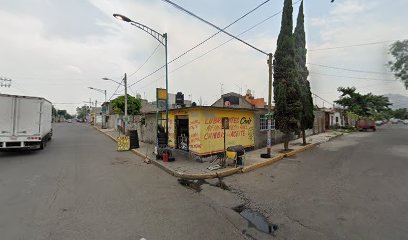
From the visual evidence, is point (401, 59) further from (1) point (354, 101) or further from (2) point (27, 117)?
(2) point (27, 117)

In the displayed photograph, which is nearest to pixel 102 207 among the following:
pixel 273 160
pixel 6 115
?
pixel 273 160

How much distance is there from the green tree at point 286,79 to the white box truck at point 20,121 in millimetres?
14914

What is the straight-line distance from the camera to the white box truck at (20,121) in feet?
38.7

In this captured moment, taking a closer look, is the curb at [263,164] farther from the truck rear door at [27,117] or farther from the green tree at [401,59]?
the green tree at [401,59]

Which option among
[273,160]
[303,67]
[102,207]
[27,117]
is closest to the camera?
[102,207]

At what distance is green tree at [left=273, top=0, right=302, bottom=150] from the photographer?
42.6 ft

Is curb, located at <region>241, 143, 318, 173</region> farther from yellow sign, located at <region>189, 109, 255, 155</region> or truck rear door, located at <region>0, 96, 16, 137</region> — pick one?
truck rear door, located at <region>0, 96, 16, 137</region>

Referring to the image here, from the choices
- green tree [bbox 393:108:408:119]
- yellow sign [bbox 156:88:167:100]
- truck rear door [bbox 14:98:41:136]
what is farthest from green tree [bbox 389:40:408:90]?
green tree [bbox 393:108:408:119]

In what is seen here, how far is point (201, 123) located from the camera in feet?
35.8

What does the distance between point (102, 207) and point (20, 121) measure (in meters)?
10.9

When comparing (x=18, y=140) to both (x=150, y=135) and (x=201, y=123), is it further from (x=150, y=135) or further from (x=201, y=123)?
(x=201, y=123)

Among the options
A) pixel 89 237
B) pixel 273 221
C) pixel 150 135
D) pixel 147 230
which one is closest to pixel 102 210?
pixel 89 237

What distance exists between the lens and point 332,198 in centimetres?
602

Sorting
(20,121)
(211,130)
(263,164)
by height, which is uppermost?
(20,121)
